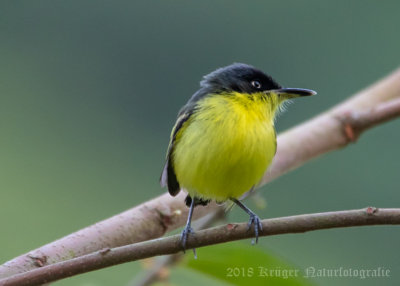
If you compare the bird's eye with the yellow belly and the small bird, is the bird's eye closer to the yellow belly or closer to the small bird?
the small bird

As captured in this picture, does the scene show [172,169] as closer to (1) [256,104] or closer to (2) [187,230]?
(1) [256,104]

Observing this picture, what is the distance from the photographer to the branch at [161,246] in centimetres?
201

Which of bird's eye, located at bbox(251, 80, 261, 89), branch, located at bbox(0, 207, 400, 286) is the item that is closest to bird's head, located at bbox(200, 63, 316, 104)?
bird's eye, located at bbox(251, 80, 261, 89)

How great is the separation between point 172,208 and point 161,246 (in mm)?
791

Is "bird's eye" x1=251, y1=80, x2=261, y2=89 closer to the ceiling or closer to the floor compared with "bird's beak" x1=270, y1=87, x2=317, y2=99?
closer to the ceiling

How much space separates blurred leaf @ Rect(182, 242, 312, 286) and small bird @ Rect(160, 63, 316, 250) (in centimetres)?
18

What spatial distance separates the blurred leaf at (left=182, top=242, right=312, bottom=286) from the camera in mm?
2773

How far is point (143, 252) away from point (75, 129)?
11.1 metres

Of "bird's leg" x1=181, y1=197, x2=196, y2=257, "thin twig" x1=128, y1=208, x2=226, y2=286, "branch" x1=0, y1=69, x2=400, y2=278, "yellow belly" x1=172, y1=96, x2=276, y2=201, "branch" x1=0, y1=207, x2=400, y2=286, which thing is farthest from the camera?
"yellow belly" x1=172, y1=96, x2=276, y2=201

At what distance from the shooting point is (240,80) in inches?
136

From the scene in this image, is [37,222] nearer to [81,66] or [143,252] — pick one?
[81,66]

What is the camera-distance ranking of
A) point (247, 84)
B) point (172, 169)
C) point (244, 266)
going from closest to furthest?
point (244, 266), point (172, 169), point (247, 84)

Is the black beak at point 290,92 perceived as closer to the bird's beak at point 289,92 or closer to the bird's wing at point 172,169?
the bird's beak at point 289,92

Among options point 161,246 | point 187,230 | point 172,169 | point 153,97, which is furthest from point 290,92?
point 153,97
